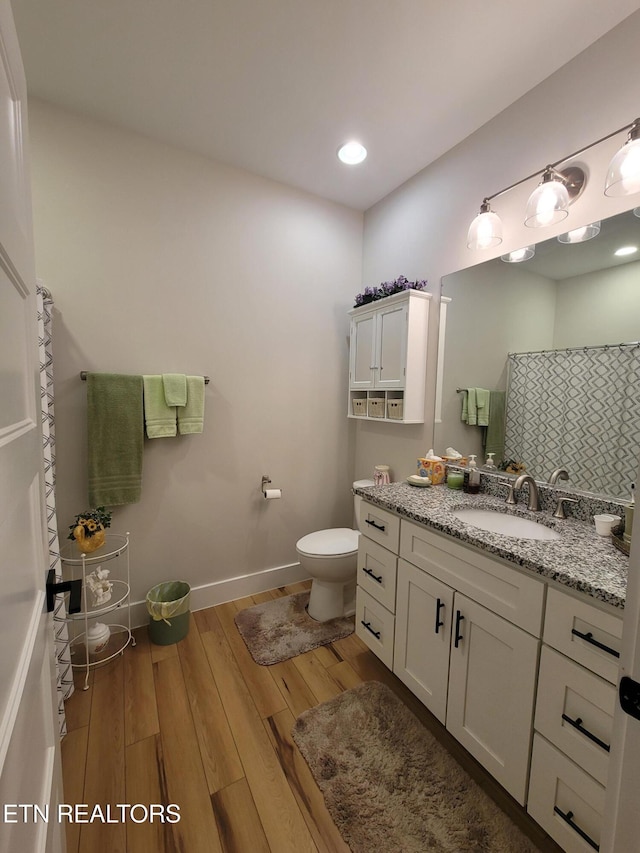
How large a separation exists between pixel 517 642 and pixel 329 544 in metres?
1.16

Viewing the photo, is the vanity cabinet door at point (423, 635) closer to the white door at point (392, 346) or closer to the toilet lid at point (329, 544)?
the toilet lid at point (329, 544)

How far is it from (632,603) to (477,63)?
199 centimetres

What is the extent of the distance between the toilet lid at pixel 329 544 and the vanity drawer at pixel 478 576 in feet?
1.93

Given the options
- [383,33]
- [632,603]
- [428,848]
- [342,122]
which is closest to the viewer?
[632,603]

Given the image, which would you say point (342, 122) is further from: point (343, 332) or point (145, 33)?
point (343, 332)

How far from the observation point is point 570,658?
0.91 metres

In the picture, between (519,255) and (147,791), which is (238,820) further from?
(519,255)

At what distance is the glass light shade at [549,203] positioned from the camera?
4.33 feet

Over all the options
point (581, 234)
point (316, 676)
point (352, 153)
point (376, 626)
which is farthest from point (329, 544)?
point (352, 153)

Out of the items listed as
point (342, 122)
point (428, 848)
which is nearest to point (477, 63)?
point (342, 122)

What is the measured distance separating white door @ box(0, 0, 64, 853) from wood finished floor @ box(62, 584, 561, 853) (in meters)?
0.61

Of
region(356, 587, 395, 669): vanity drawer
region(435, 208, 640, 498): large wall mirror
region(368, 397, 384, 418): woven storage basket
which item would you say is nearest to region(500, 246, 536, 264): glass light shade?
region(435, 208, 640, 498): large wall mirror

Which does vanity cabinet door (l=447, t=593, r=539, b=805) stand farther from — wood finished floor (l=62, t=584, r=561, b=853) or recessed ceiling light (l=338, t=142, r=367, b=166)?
recessed ceiling light (l=338, t=142, r=367, b=166)

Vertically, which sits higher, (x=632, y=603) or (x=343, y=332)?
(x=343, y=332)
